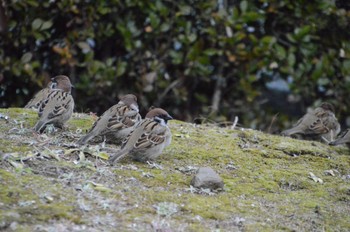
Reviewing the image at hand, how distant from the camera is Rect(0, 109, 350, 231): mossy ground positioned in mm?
3791

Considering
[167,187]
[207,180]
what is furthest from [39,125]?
[207,180]

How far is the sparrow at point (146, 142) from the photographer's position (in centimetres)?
488

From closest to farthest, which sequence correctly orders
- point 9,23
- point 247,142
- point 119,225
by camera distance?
point 119,225 < point 247,142 < point 9,23

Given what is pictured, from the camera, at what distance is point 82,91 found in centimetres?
783

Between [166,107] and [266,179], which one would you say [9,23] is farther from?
[266,179]

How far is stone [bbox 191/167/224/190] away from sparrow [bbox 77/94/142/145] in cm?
104

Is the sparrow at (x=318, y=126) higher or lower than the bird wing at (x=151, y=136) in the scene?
lower

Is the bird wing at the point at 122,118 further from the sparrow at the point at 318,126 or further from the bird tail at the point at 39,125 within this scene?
the sparrow at the point at 318,126

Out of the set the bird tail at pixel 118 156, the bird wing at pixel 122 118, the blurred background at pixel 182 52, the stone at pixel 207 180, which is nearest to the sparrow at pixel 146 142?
the bird tail at pixel 118 156

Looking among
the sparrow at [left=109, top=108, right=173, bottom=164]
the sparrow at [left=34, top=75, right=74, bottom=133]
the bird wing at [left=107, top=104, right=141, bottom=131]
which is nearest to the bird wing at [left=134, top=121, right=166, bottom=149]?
the sparrow at [left=109, top=108, right=173, bottom=164]

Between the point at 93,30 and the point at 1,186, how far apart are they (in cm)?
400

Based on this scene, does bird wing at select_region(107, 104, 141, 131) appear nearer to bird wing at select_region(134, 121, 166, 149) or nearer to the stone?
bird wing at select_region(134, 121, 166, 149)

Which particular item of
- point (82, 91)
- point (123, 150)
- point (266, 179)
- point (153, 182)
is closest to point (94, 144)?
point (123, 150)

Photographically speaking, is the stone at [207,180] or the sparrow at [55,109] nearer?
the stone at [207,180]
